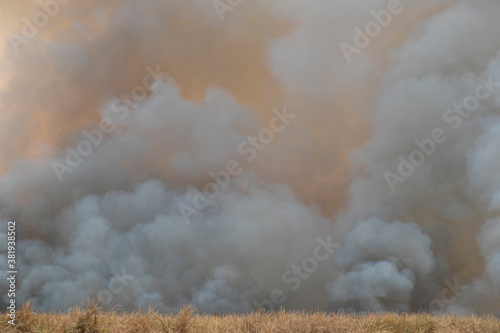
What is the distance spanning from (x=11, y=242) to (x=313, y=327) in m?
10.9

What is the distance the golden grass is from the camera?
14297mm

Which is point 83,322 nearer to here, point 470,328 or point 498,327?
point 470,328

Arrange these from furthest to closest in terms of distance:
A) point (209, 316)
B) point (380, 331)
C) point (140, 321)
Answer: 1. point (209, 316)
2. point (380, 331)
3. point (140, 321)

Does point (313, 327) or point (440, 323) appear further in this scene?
point (440, 323)

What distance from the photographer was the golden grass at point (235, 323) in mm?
14297

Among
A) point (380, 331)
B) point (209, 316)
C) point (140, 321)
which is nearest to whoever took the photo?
point (140, 321)

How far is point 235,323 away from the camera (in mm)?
16375

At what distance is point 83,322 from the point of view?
1425cm

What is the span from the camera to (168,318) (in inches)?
632

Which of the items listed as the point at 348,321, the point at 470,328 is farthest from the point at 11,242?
the point at 470,328

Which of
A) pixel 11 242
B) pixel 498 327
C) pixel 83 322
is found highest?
pixel 11 242

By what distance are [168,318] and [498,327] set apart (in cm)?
1373

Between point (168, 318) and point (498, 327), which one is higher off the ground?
point (168, 318)

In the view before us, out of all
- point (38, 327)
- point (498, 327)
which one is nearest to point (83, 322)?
point (38, 327)
